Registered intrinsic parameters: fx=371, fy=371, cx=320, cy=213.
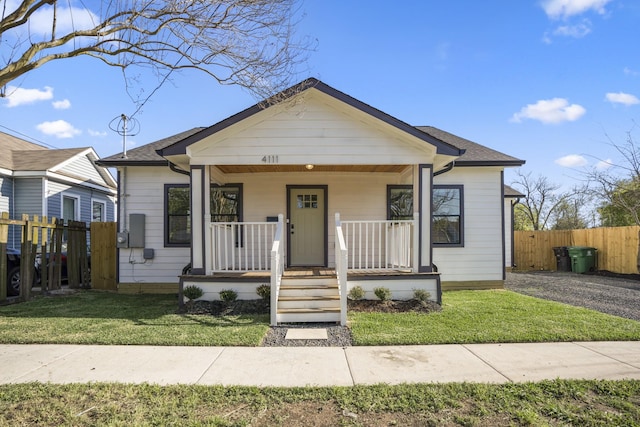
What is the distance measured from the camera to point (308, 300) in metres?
6.41

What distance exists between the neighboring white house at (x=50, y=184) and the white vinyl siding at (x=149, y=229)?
18.0 feet

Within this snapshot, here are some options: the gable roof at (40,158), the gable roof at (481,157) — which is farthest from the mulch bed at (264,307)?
the gable roof at (40,158)

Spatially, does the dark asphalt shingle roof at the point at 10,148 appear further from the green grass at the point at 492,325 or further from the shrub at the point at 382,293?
the green grass at the point at 492,325

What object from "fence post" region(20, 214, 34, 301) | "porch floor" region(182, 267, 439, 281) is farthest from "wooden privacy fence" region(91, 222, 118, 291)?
"porch floor" region(182, 267, 439, 281)

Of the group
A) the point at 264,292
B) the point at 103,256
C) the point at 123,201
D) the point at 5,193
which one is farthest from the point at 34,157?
the point at 264,292

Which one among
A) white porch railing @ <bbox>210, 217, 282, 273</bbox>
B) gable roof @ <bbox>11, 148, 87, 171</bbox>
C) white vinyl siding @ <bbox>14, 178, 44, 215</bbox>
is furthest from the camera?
gable roof @ <bbox>11, 148, 87, 171</bbox>

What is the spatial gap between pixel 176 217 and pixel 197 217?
2295mm

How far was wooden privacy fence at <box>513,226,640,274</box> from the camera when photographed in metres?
12.9

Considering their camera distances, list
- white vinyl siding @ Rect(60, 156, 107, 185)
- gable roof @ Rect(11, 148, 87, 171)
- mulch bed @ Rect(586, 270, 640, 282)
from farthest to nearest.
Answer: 1. white vinyl siding @ Rect(60, 156, 107, 185)
2. gable roof @ Rect(11, 148, 87, 171)
3. mulch bed @ Rect(586, 270, 640, 282)

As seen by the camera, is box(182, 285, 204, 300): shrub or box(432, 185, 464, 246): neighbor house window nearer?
box(182, 285, 204, 300): shrub

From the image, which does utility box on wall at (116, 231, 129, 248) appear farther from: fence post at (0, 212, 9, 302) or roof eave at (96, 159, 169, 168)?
fence post at (0, 212, 9, 302)

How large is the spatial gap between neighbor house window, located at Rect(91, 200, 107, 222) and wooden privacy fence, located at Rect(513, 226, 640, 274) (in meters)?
18.4

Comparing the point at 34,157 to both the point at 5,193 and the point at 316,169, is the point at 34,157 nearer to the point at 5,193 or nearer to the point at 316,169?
the point at 5,193

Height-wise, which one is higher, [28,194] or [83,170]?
[83,170]
